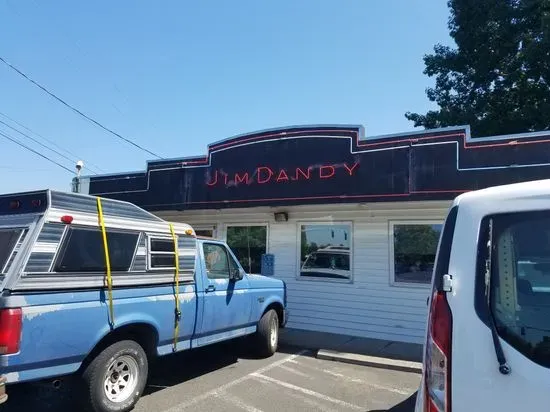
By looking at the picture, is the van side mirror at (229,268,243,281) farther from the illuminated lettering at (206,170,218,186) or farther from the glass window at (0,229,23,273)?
the illuminated lettering at (206,170,218,186)

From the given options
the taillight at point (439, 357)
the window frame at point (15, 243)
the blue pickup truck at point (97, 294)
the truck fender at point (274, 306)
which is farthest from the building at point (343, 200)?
the taillight at point (439, 357)

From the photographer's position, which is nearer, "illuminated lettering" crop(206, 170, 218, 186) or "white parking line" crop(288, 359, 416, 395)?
"white parking line" crop(288, 359, 416, 395)

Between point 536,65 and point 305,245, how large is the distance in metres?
13.7

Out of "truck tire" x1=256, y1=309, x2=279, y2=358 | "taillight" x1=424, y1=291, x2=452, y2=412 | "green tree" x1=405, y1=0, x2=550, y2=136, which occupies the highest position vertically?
"green tree" x1=405, y1=0, x2=550, y2=136

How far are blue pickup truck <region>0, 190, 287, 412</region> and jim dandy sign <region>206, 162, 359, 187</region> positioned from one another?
3514 millimetres

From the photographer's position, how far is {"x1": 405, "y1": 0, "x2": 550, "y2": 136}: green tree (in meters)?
18.9

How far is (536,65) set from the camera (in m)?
18.9

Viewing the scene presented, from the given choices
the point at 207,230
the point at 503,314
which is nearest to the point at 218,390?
the point at 503,314

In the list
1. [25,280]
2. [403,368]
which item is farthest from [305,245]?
[25,280]

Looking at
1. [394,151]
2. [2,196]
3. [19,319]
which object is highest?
[394,151]

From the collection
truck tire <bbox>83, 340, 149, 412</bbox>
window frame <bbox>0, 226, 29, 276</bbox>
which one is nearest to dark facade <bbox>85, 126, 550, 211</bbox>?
truck tire <bbox>83, 340, 149, 412</bbox>

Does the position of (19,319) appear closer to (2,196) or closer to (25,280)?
(25,280)

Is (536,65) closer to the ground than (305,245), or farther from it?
farther from it

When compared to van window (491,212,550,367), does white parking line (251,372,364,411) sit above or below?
below
